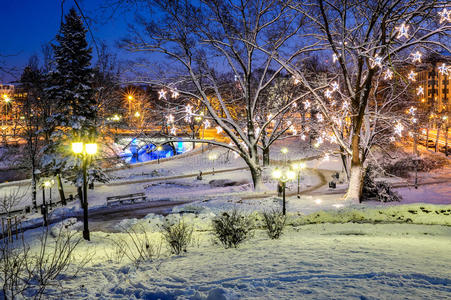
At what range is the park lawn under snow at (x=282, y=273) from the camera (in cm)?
437

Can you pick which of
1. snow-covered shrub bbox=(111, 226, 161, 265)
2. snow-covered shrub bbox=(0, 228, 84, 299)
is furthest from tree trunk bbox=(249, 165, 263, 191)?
snow-covered shrub bbox=(0, 228, 84, 299)

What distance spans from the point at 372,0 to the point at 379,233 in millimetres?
10598

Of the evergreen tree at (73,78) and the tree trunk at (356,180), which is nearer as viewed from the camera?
the tree trunk at (356,180)

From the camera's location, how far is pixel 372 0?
46.1 feet

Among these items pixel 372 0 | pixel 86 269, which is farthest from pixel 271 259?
pixel 372 0

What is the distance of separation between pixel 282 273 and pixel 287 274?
0.11 m

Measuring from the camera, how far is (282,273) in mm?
5312

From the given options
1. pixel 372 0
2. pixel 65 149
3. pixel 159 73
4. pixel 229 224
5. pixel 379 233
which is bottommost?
pixel 379 233

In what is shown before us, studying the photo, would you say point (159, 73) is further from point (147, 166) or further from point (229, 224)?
point (147, 166)

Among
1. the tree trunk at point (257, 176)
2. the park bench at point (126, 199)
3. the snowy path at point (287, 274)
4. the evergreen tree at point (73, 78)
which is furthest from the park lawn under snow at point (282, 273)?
the evergreen tree at point (73, 78)

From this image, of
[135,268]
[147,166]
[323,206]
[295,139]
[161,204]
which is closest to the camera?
[135,268]

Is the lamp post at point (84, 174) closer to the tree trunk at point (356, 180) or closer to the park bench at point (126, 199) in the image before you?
the park bench at point (126, 199)

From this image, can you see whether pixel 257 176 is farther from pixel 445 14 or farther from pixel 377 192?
pixel 445 14

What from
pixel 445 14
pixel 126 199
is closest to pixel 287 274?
pixel 445 14
